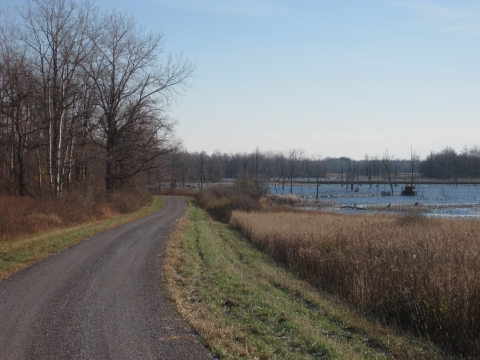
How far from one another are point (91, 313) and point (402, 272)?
6.94 m

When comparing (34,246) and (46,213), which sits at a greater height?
(46,213)

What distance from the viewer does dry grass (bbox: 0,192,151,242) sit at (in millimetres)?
17859

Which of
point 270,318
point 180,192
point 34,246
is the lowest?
point 180,192

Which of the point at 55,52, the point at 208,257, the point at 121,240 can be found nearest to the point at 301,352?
the point at 208,257

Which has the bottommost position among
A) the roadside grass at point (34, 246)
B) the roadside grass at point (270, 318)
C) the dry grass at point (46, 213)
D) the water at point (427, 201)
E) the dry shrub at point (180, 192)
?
the water at point (427, 201)

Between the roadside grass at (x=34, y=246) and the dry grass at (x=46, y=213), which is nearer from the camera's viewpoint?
the roadside grass at (x=34, y=246)

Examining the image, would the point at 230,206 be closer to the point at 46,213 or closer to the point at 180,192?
the point at 46,213

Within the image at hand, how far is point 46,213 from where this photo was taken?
21547 mm

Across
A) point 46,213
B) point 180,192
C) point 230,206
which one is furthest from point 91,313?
point 180,192

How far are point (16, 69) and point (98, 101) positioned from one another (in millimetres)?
12522

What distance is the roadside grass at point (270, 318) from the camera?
6504mm

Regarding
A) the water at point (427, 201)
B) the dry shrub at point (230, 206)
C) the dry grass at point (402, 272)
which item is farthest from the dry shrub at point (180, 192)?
the dry grass at point (402, 272)

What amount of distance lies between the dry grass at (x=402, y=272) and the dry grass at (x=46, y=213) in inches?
383

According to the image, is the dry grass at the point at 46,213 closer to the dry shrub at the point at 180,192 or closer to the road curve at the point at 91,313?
the road curve at the point at 91,313
